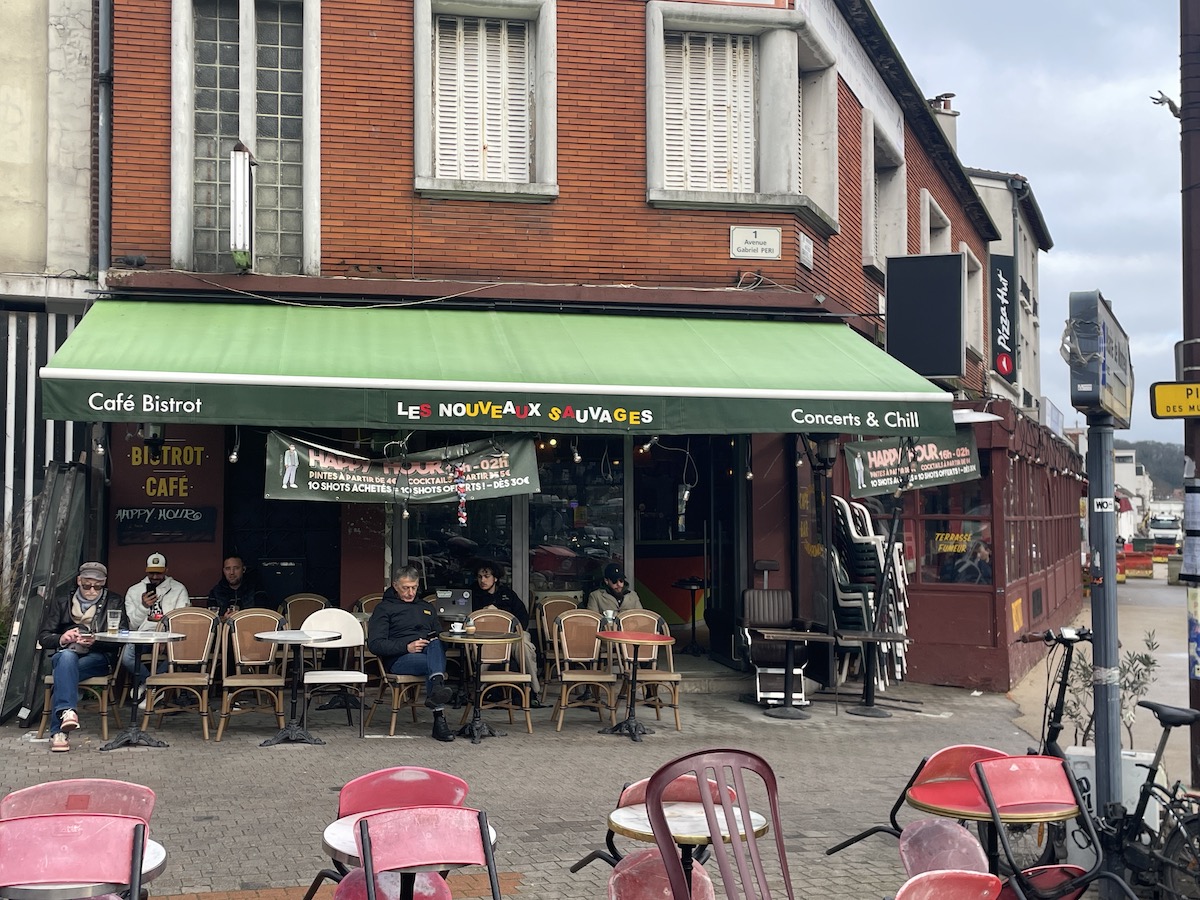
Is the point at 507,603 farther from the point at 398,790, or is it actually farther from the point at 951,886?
the point at 951,886

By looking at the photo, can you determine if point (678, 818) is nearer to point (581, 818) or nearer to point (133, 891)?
point (133, 891)

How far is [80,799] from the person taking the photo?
421cm

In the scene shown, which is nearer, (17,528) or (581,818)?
(581,818)

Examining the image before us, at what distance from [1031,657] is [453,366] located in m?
9.30

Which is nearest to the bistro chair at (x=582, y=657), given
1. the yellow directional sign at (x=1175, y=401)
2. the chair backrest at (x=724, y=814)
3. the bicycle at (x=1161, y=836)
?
the yellow directional sign at (x=1175, y=401)

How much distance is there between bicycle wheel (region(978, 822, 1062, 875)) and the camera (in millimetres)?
6344

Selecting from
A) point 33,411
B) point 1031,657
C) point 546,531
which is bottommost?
point 1031,657

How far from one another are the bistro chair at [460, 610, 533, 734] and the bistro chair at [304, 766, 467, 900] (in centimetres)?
580

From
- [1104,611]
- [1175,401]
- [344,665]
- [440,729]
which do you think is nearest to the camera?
[1104,611]

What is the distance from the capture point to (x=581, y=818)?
7.61 m

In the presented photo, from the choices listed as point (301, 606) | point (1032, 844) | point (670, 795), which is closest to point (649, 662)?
point (301, 606)

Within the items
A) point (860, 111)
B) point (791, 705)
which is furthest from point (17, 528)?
point (860, 111)

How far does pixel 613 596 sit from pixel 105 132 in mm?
6657

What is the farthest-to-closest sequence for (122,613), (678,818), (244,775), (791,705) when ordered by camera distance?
1. (791,705)
2. (122,613)
3. (244,775)
4. (678,818)
